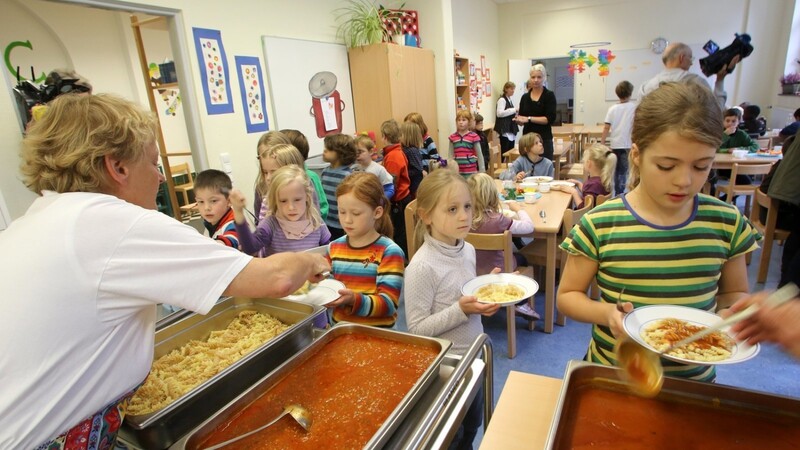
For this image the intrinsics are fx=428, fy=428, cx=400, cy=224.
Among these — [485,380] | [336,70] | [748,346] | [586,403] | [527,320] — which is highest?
[336,70]

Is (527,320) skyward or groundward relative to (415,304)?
groundward

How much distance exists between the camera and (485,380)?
1.19m

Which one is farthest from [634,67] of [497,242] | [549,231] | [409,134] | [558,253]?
[497,242]

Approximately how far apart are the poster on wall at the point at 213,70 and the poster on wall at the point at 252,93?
142 millimetres

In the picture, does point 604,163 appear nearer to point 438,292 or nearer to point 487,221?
point 487,221

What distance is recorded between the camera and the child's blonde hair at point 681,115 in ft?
3.17

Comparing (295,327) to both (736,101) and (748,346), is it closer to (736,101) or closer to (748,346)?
(748,346)

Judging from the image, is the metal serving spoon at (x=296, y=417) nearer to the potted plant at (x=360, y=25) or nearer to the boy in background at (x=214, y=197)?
the boy in background at (x=214, y=197)

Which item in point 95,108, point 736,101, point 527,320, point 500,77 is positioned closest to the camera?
point 95,108

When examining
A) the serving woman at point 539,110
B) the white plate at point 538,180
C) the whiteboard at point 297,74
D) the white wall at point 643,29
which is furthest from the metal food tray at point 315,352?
the white wall at point 643,29

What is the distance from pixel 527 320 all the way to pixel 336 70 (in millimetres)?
3364

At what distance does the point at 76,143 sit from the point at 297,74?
3.53 metres

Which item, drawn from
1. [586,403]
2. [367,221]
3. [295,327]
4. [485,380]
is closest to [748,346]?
[586,403]

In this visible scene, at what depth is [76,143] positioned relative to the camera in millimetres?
918
